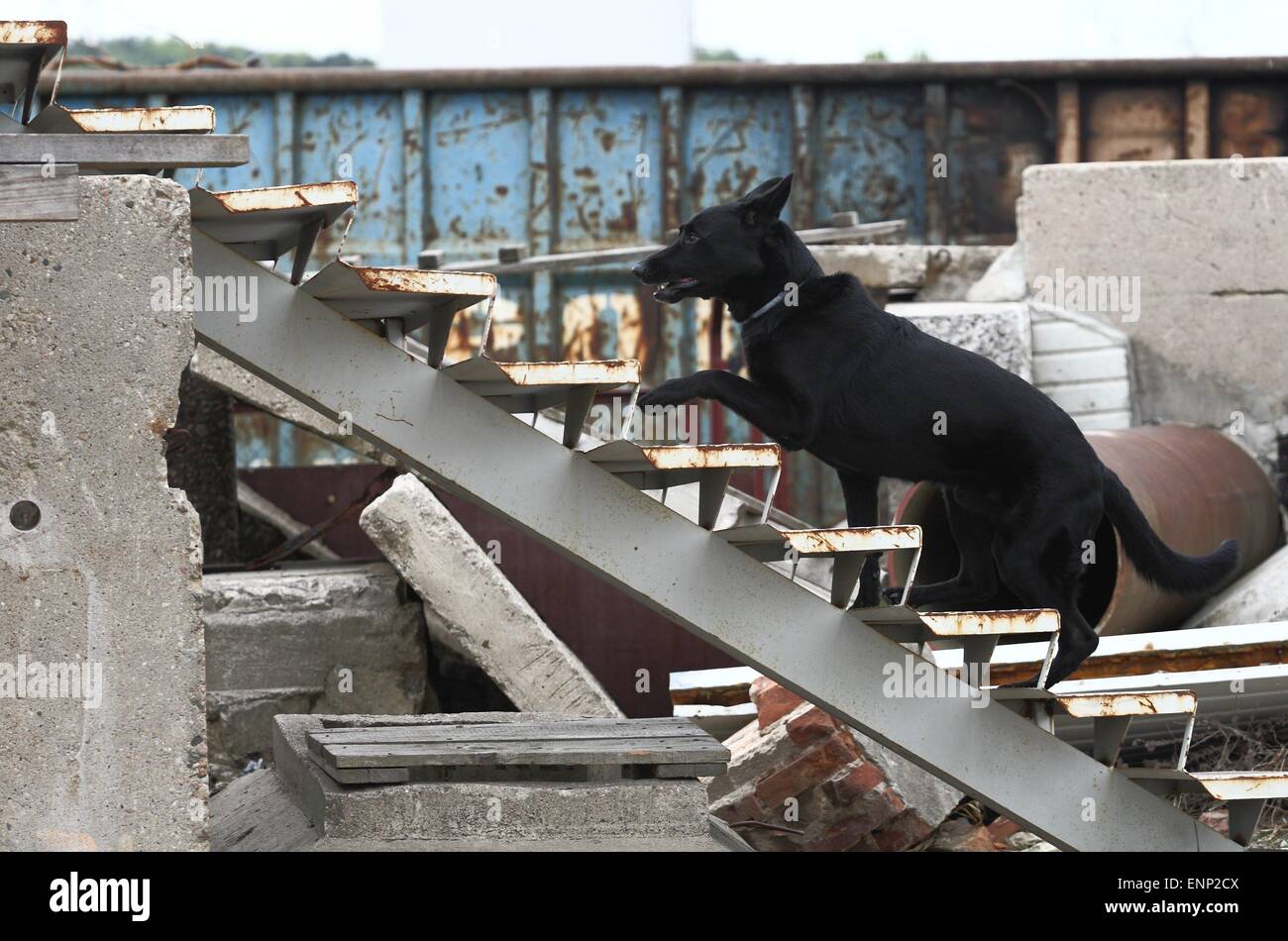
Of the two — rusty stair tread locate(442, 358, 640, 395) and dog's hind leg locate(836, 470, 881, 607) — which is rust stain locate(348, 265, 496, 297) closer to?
rusty stair tread locate(442, 358, 640, 395)

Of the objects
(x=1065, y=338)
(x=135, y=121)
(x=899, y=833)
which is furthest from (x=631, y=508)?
(x=1065, y=338)

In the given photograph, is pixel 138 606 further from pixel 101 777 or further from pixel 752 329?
pixel 752 329

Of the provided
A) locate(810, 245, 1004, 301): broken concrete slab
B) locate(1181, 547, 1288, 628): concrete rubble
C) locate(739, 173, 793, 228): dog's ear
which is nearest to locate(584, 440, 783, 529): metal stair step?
locate(739, 173, 793, 228): dog's ear

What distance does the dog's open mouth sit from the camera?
464cm

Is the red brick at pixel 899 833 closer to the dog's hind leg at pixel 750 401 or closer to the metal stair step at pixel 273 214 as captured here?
the dog's hind leg at pixel 750 401

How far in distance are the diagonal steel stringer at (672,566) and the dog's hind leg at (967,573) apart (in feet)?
1.78

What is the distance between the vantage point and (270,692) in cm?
696

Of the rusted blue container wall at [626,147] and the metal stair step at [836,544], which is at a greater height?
the rusted blue container wall at [626,147]

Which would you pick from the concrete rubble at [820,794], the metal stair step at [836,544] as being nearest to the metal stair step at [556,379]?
the metal stair step at [836,544]

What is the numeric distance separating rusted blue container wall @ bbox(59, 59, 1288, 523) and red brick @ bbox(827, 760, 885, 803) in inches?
180

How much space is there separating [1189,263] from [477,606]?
4108 millimetres

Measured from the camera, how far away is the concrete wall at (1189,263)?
8172mm
